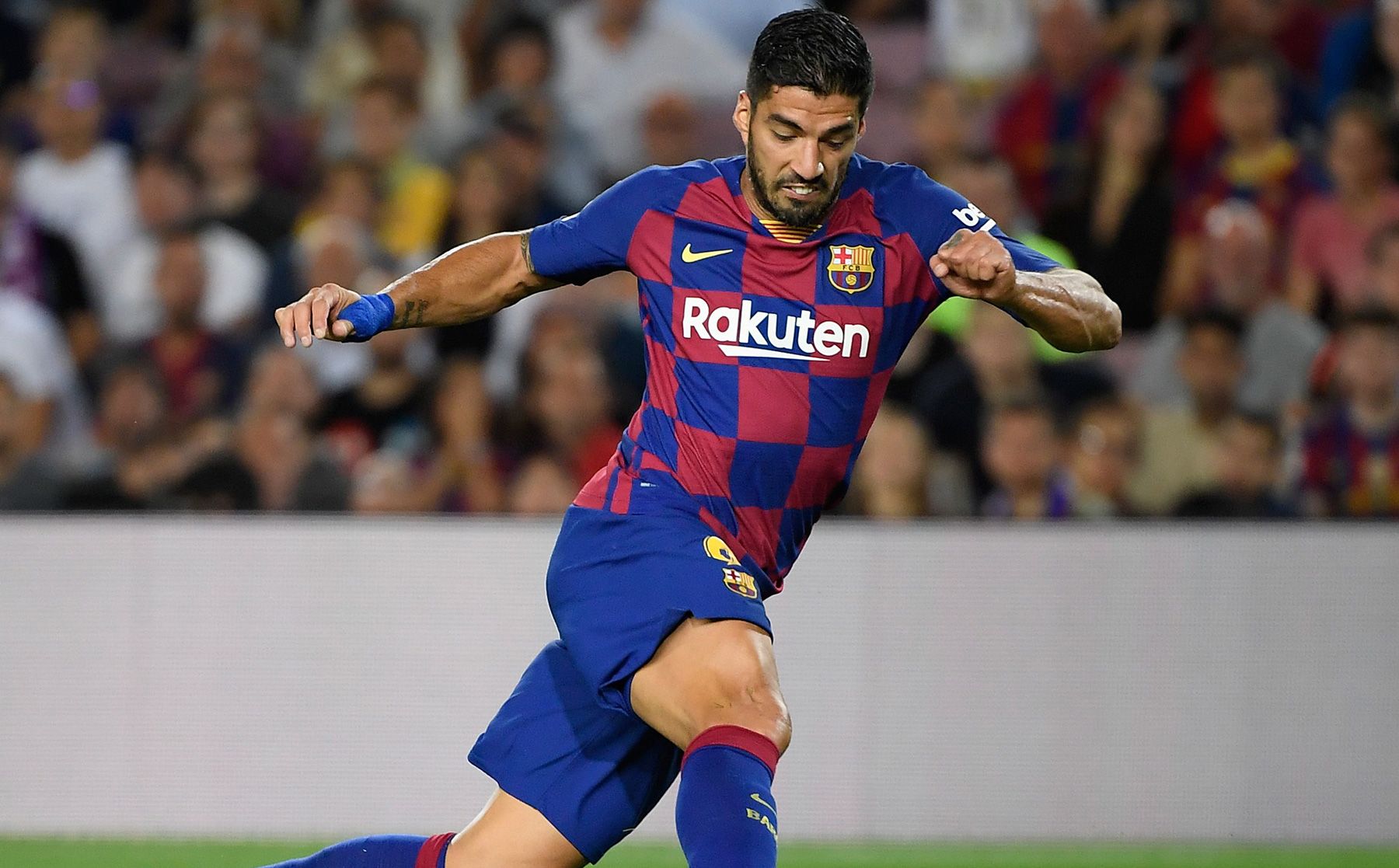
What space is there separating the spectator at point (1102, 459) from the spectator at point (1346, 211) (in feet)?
3.69

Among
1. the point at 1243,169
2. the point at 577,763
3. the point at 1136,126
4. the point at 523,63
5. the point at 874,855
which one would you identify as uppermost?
the point at 523,63

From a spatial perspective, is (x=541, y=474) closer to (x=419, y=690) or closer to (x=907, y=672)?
(x=419, y=690)

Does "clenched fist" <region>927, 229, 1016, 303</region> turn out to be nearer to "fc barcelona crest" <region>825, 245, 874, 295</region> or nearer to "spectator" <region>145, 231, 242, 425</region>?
"fc barcelona crest" <region>825, 245, 874, 295</region>

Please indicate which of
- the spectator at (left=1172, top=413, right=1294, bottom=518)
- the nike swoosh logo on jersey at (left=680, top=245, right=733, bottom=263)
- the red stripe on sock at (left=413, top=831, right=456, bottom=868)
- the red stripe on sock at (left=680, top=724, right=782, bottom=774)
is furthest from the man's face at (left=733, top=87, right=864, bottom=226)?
the spectator at (left=1172, top=413, right=1294, bottom=518)

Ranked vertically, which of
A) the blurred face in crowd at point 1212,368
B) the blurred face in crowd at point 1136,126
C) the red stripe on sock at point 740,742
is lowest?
the red stripe on sock at point 740,742

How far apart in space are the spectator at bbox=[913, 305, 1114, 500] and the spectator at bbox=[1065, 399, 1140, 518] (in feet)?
0.37

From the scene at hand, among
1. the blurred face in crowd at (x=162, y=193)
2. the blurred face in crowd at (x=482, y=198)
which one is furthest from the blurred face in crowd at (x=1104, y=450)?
the blurred face in crowd at (x=162, y=193)

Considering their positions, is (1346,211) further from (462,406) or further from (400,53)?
(400,53)

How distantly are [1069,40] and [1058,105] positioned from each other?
1.16 feet

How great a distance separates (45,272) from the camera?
8.41 meters

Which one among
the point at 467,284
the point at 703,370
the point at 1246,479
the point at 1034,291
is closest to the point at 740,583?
the point at 703,370

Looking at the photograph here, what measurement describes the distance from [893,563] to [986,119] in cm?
284

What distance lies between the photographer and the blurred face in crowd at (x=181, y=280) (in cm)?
809

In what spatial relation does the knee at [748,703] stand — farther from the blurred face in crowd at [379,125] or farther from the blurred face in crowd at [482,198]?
the blurred face in crowd at [379,125]
